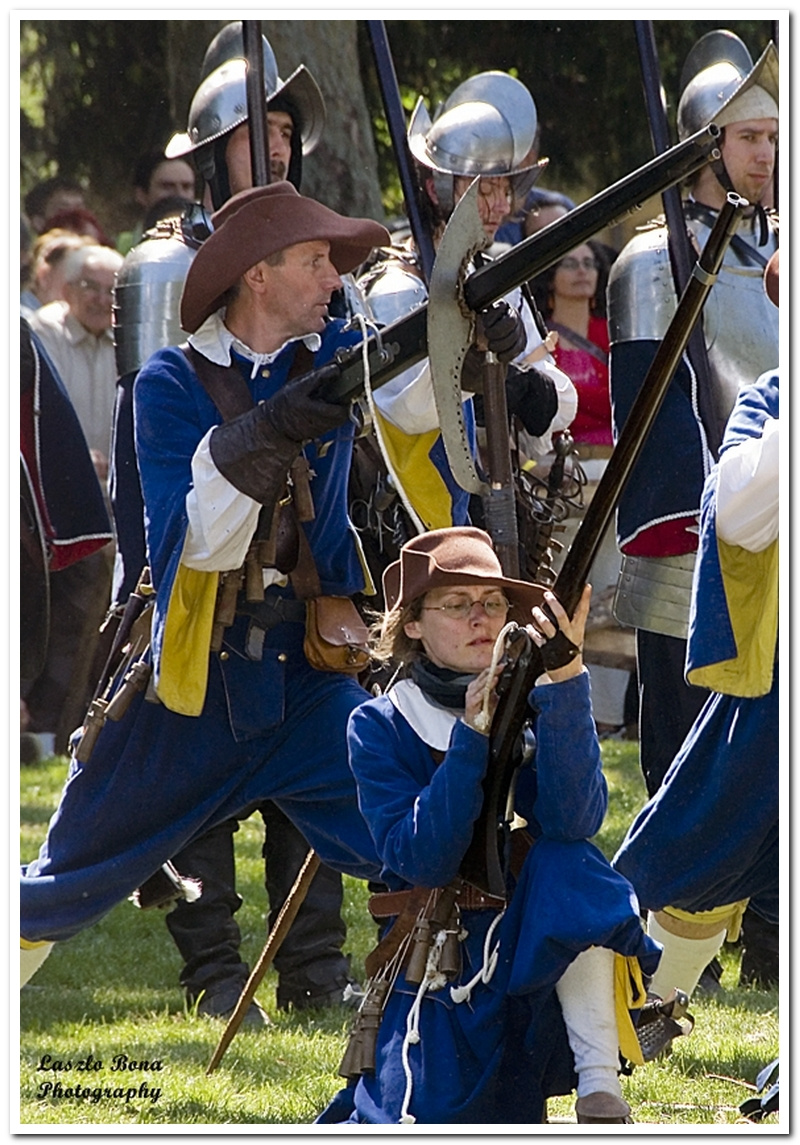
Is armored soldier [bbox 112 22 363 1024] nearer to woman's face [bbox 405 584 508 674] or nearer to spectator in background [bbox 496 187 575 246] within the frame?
woman's face [bbox 405 584 508 674]

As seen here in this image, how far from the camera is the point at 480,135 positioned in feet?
19.9

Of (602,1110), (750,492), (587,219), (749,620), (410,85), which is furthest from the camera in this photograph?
(410,85)

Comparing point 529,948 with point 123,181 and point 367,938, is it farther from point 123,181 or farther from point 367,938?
point 123,181

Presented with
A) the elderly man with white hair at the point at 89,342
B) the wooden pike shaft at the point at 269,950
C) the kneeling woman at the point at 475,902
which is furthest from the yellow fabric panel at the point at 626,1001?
the elderly man with white hair at the point at 89,342

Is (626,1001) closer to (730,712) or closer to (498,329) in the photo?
(730,712)

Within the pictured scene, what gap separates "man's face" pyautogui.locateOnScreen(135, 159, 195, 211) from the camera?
873 centimetres

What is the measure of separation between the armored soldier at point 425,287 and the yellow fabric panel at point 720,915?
102cm

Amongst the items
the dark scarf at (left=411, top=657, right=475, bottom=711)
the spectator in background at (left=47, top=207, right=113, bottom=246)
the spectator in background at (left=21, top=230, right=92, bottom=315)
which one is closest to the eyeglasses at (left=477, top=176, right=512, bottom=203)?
the dark scarf at (left=411, top=657, right=475, bottom=711)

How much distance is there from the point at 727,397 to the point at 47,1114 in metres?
2.50

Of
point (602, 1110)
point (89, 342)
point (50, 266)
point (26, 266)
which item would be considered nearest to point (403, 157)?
point (602, 1110)

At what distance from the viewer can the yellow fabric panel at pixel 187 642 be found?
465cm

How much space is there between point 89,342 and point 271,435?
4.62 m

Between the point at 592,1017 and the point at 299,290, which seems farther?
the point at 299,290

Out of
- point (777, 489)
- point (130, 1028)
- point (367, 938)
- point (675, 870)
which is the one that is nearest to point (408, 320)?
point (777, 489)
